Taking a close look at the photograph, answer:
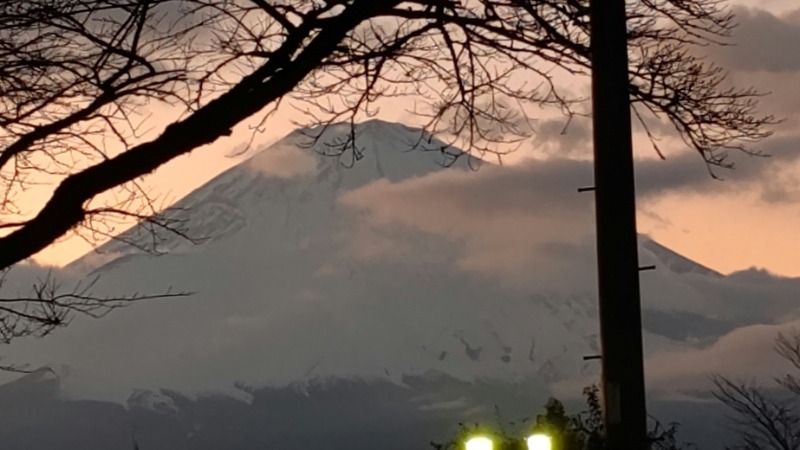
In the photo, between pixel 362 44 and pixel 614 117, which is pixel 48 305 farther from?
pixel 614 117

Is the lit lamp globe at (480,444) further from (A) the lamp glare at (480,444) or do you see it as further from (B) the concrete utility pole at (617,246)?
(B) the concrete utility pole at (617,246)

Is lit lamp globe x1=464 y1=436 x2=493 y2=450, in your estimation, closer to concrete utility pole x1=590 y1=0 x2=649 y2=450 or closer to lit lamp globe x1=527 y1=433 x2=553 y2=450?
lit lamp globe x1=527 y1=433 x2=553 y2=450

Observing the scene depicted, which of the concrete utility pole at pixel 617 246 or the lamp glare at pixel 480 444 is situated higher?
the concrete utility pole at pixel 617 246

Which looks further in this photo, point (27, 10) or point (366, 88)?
point (366, 88)

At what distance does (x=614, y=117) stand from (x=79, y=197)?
132 inches

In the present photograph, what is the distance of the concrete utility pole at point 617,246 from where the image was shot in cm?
628

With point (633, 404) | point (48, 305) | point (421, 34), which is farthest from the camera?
point (48, 305)

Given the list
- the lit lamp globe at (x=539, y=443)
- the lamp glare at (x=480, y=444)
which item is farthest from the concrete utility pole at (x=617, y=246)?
the lamp glare at (x=480, y=444)

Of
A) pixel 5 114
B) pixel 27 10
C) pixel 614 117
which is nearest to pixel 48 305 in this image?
pixel 5 114

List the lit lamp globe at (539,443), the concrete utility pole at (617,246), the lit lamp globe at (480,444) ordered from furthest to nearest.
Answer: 1. the lit lamp globe at (480,444)
2. the lit lamp globe at (539,443)
3. the concrete utility pole at (617,246)

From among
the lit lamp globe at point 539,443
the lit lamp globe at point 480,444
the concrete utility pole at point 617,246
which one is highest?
the concrete utility pole at point 617,246

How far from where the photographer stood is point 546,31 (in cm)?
993

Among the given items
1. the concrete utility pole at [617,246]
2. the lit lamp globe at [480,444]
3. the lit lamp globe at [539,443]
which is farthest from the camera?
the lit lamp globe at [480,444]

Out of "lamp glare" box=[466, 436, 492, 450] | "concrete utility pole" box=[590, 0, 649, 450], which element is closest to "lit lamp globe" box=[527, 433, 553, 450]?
Answer: "lamp glare" box=[466, 436, 492, 450]
